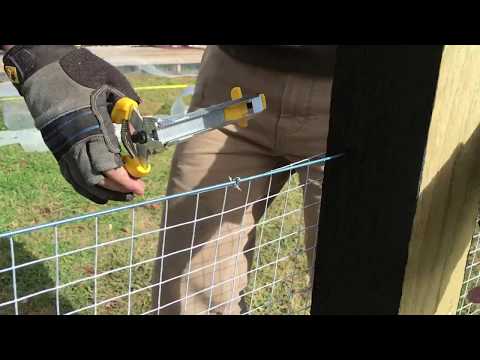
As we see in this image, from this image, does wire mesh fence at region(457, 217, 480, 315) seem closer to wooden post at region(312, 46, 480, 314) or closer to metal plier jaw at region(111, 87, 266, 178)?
wooden post at region(312, 46, 480, 314)

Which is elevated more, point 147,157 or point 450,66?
point 450,66

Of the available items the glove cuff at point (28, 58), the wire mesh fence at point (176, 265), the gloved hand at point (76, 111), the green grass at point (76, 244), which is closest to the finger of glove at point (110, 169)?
the gloved hand at point (76, 111)

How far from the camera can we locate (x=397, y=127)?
738 millimetres

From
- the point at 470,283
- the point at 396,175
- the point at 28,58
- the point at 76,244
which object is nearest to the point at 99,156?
the point at 28,58

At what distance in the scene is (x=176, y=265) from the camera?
1.45 meters

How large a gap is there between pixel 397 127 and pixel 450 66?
0.10m

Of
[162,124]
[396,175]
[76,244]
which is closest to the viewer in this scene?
[396,175]

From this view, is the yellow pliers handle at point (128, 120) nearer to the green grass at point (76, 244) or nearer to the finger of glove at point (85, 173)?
the finger of glove at point (85, 173)

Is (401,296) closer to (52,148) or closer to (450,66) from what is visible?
(450,66)

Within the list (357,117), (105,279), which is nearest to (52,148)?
(357,117)

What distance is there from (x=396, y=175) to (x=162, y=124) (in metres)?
0.38

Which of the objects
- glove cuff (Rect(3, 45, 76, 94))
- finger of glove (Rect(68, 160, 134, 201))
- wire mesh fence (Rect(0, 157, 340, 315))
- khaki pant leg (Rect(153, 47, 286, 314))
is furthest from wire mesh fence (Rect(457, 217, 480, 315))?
glove cuff (Rect(3, 45, 76, 94))

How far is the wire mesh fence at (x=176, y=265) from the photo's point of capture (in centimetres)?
141

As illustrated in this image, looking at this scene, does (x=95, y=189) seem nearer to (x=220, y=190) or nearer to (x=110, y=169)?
(x=110, y=169)
